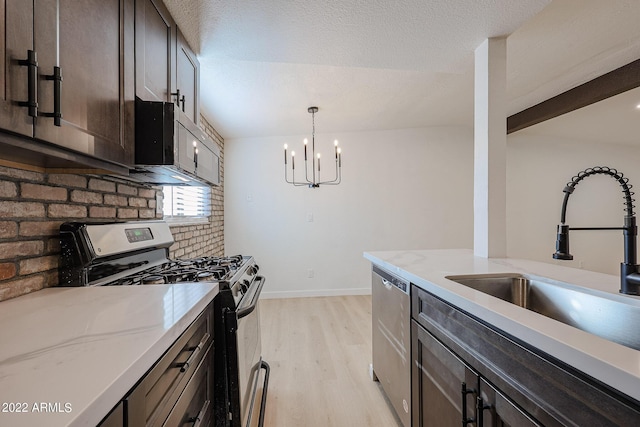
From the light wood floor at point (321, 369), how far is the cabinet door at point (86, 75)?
171 cm

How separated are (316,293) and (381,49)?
324cm

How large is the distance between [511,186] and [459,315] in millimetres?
4309

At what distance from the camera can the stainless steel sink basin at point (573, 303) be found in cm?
90

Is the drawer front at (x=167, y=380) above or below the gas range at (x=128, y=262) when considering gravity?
below

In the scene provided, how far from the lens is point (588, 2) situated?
174cm

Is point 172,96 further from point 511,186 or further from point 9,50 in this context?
point 511,186

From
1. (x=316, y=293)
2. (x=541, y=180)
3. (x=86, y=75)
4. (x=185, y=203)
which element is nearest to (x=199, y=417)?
(x=86, y=75)

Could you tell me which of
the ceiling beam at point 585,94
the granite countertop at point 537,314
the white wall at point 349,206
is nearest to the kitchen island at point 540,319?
the granite countertop at point 537,314

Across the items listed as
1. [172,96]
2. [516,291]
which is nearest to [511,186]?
[516,291]

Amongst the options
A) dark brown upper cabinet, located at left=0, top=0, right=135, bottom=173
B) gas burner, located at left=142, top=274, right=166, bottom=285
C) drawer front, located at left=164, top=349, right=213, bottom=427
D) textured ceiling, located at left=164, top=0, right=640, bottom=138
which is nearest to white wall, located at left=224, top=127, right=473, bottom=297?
textured ceiling, located at left=164, top=0, right=640, bottom=138

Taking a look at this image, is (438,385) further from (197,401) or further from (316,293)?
(316,293)

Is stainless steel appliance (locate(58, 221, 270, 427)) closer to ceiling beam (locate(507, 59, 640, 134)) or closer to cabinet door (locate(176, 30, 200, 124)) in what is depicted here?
cabinet door (locate(176, 30, 200, 124))

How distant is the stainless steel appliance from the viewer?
1.16 metres

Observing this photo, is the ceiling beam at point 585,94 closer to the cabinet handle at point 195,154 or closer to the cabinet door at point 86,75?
the cabinet handle at point 195,154
